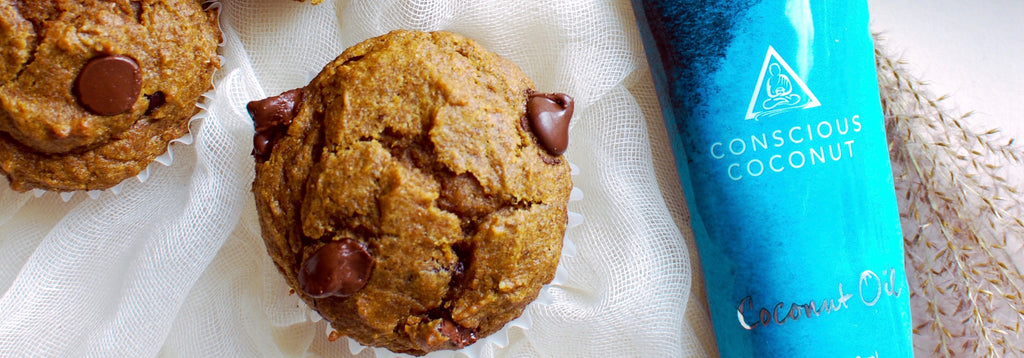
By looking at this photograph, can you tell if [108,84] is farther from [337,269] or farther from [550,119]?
[550,119]

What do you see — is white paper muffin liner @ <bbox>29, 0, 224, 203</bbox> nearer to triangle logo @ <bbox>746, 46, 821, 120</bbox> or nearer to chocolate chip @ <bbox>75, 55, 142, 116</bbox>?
chocolate chip @ <bbox>75, 55, 142, 116</bbox>

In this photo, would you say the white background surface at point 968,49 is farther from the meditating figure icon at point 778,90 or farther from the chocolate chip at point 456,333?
the chocolate chip at point 456,333

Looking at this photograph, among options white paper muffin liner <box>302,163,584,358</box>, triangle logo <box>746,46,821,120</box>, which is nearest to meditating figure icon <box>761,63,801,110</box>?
triangle logo <box>746,46,821,120</box>

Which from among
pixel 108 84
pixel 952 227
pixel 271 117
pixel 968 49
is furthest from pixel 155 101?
pixel 968 49

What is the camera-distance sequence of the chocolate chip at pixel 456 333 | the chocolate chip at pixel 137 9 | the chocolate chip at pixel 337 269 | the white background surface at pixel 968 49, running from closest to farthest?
the chocolate chip at pixel 337 269
the chocolate chip at pixel 456 333
the chocolate chip at pixel 137 9
the white background surface at pixel 968 49

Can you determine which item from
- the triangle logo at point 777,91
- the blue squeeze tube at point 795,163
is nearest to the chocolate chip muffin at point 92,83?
the blue squeeze tube at point 795,163

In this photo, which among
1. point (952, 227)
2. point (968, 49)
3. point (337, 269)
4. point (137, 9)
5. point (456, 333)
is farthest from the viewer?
point (968, 49)
